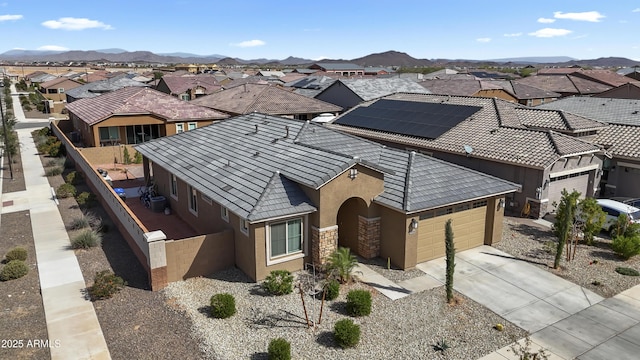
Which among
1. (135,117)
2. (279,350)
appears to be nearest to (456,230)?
(279,350)

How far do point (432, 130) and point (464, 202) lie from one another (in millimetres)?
12223

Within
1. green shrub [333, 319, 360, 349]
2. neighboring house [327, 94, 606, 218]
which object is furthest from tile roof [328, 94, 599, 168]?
green shrub [333, 319, 360, 349]

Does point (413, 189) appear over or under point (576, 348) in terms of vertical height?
over

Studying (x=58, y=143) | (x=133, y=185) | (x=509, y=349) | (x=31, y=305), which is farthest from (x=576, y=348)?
(x=58, y=143)

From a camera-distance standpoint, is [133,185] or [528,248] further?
[133,185]

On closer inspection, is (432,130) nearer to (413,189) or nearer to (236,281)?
(413,189)

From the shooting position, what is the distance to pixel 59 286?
16094 mm

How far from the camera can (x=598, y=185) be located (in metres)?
27.0

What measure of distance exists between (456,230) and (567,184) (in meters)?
10.1

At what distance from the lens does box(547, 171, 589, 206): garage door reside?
24.6 meters

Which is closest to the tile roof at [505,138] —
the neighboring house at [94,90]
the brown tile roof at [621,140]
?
the brown tile roof at [621,140]

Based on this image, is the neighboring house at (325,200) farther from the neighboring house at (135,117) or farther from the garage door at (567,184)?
the neighboring house at (135,117)

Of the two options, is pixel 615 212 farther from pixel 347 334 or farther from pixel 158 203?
pixel 158 203

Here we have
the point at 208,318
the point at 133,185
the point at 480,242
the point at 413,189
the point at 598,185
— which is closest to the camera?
the point at 208,318
